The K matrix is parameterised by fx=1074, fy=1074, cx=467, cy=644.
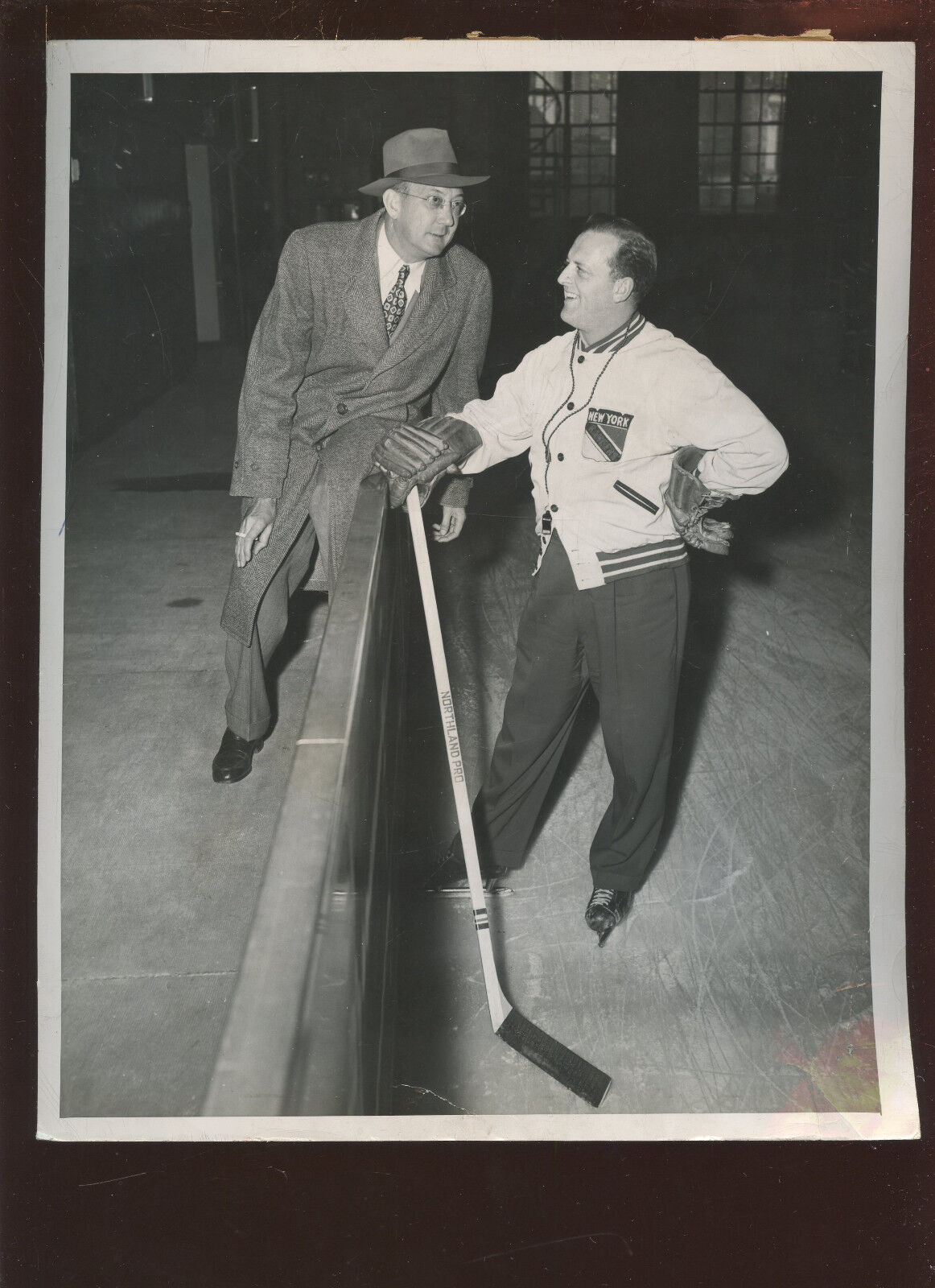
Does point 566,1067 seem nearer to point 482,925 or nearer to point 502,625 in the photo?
point 482,925

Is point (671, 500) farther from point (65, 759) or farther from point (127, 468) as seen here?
point (65, 759)

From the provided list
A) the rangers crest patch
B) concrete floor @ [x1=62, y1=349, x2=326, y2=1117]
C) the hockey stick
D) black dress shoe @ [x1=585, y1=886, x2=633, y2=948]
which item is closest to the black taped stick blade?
the hockey stick

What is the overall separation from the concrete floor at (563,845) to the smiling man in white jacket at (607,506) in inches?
1.5

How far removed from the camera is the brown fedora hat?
160 centimetres

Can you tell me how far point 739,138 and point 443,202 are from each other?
18.1 inches

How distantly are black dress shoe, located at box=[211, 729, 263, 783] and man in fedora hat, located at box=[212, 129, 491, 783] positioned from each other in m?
0.21

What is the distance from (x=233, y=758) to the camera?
1.99 meters

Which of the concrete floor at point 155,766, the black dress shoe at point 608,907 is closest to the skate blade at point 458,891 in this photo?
the black dress shoe at point 608,907

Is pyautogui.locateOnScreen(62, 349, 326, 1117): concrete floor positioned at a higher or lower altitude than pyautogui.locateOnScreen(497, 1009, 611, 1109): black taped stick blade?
higher

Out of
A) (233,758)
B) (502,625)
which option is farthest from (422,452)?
(233,758)

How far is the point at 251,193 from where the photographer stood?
1.65 metres

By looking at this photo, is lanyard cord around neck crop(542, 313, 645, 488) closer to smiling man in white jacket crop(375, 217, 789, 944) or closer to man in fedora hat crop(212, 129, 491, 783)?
smiling man in white jacket crop(375, 217, 789, 944)
